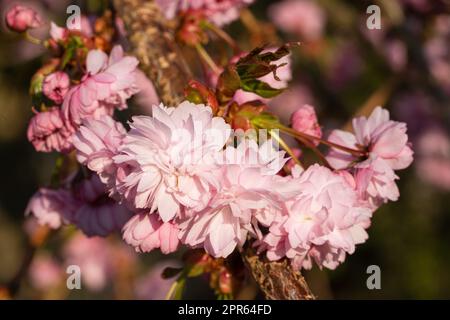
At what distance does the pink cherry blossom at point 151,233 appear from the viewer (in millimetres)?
1079

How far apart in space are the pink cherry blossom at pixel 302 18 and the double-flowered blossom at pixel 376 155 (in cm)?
210

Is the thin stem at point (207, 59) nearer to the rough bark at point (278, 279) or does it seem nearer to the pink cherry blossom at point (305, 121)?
the pink cherry blossom at point (305, 121)

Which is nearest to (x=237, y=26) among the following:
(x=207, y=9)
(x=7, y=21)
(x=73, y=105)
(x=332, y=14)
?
(x=332, y=14)

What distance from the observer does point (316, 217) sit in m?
1.09

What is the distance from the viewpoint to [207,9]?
156 cm

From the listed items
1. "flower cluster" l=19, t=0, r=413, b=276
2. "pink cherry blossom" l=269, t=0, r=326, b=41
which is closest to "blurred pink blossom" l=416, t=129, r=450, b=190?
"pink cherry blossom" l=269, t=0, r=326, b=41

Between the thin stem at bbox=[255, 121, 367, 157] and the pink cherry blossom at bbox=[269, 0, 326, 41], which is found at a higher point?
the thin stem at bbox=[255, 121, 367, 157]

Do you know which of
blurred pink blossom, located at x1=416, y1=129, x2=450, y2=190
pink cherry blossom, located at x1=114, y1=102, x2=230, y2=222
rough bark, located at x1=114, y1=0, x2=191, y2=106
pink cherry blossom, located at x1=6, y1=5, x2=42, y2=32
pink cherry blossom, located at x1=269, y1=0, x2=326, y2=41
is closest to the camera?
pink cherry blossom, located at x1=114, y1=102, x2=230, y2=222

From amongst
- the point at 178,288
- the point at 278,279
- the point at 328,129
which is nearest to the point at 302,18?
the point at 328,129

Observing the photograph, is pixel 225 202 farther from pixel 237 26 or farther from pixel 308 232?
pixel 237 26

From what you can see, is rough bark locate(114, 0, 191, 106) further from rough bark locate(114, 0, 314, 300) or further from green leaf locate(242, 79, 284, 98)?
green leaf locate(242, 79, 284, 98)

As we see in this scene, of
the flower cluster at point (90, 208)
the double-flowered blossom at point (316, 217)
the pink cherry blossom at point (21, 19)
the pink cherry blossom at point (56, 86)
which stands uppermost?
the pink cherry blossom at point (21, 19)

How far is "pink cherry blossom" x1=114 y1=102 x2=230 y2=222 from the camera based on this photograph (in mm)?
999

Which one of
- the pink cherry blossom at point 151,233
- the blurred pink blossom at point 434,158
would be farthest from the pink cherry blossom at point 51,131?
the blurred pink blossom at point 434,158
